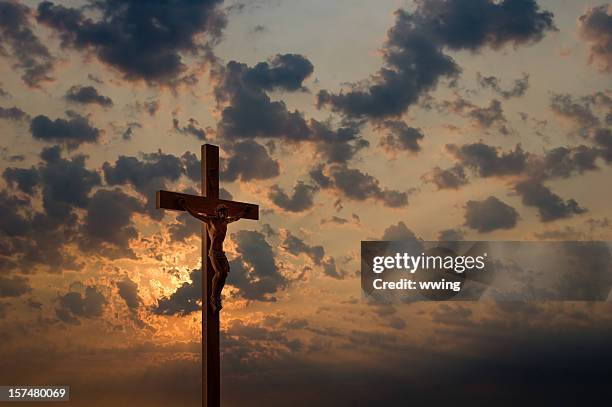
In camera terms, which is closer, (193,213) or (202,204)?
(193,213)

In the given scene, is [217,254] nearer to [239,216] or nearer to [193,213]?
[193,213]

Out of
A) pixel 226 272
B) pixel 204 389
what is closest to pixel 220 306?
pixel 226 272

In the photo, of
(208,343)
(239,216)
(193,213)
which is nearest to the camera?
(193,213)

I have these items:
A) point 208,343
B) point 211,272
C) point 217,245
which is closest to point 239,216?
point 217,245

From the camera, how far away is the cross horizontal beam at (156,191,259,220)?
9.74 metres

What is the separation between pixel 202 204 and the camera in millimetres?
10289

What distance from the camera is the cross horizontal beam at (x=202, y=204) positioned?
9742 mm

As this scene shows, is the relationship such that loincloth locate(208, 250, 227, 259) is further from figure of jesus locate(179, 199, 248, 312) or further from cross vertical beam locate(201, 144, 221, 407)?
cross vertical beam locate(201, 144, 221, 407)

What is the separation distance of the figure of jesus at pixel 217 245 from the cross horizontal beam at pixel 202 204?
60 millimetres

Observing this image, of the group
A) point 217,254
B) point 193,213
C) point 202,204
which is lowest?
point 217,254

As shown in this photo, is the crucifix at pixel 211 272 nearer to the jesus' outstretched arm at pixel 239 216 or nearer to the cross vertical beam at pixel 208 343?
the cross vertical beam at pixel 208 343

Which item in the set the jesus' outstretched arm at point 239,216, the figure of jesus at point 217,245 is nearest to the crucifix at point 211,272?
the figure of jesus at point 217,245

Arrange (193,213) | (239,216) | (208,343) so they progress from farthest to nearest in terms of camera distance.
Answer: (239,216), (208,343), (193,213)

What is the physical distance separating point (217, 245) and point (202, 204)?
558 millimetres
